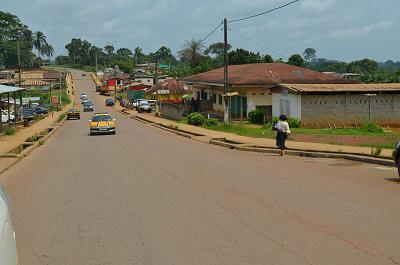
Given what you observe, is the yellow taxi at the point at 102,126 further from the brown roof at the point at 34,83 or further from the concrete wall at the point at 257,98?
the brown roof at the point at 34,83

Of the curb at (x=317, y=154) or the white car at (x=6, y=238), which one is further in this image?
the curb at (x=317, y=154)

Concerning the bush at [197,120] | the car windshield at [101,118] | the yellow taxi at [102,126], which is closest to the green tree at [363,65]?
the bush at [197,120]

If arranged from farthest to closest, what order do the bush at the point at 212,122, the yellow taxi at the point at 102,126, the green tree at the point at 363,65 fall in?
the green tree at the point at 363,65 → the bush at the point at 212,122 → the yellow taxi at the point at 102,126

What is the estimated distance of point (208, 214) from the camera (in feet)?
32.8

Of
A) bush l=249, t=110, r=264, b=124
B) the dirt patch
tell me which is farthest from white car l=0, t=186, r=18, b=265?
bush l=249, t=110, r=264, b=124

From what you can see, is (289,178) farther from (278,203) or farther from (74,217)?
(74,217)

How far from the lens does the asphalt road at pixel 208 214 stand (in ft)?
23.9

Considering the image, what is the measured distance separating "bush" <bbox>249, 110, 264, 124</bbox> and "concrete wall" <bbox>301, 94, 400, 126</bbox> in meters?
6.87

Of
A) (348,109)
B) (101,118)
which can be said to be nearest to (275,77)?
(348,109)

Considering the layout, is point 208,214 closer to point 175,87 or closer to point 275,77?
point 275,77

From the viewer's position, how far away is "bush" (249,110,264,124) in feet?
143

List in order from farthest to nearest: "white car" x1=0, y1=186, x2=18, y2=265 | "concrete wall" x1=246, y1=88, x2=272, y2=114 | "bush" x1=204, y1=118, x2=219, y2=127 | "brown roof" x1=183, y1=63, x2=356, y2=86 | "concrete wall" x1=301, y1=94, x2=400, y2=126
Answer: "concrete wall" x1=246, y1=88, x2=272, y2=114, "brown roof" x1=183, y1=63, x2=356, y2=86, "bush" x1=204, y1=118, x2=219, y2=127, "concrete wall" x1=301, y1=94, x2=400, y2=126, "white car" x1=0, y1=186, x2=18, y2=265

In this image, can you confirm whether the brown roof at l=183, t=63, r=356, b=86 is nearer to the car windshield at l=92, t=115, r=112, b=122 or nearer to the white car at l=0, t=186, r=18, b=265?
the car windshield at l=92, t=115, r=112, b=122

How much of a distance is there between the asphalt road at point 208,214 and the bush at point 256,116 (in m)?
24.6
